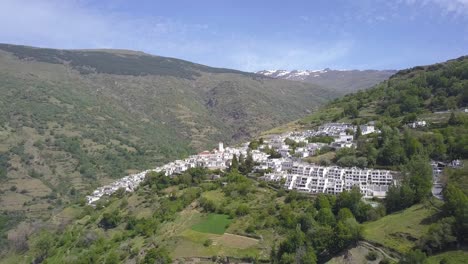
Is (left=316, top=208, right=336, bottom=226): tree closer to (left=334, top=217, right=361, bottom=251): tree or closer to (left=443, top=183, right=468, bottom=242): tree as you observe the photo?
(left=334, top=217, right=361, bottom=251): tree

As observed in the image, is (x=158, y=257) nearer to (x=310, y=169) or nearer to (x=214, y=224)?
(x=214, y=224)

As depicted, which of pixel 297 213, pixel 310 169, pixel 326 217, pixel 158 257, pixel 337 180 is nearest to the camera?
pixel 326 217

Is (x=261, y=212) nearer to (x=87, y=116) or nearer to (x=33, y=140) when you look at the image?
(x=33, y=140)

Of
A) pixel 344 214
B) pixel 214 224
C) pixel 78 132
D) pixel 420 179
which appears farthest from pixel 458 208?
pixel 78 132

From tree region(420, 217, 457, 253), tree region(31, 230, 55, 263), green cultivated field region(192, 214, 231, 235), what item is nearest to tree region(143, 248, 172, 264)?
green cultivated field region(192, 214, 231, 235)

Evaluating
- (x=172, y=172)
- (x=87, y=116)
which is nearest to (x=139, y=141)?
(x=87, y=116)

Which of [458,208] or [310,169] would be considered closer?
[458,208]
